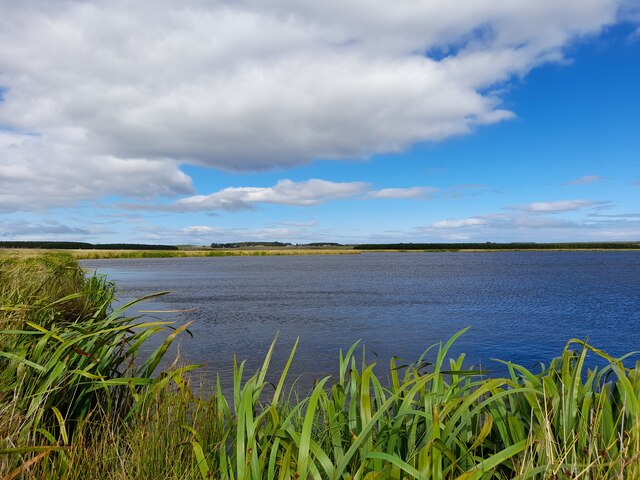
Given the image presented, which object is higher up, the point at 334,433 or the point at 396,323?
the point at 334,433

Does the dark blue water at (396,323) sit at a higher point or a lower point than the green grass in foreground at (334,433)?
lower

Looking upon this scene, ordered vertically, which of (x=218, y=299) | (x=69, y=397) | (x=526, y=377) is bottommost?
(x=218, y=299)

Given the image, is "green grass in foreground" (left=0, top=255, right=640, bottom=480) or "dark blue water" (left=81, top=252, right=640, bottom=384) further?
"dark blue water" (left=81, top=252, right=640, bottom=384)

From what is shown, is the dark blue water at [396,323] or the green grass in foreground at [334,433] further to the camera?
the dark blue water at [396,323]

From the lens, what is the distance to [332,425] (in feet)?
14.0

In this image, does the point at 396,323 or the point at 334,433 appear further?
the point at 396,323

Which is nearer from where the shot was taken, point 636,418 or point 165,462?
point 636,418

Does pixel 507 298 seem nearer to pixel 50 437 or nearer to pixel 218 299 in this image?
pixel 218 299

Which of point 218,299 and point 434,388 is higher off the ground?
point 434,388

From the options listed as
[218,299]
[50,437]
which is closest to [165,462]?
[50,437]

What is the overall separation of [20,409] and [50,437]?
0.65m

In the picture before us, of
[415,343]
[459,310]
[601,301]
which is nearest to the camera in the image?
[415,343]

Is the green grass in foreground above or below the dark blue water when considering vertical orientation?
above

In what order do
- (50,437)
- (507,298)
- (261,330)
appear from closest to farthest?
(50,437) < (261,330) < (507,298)
